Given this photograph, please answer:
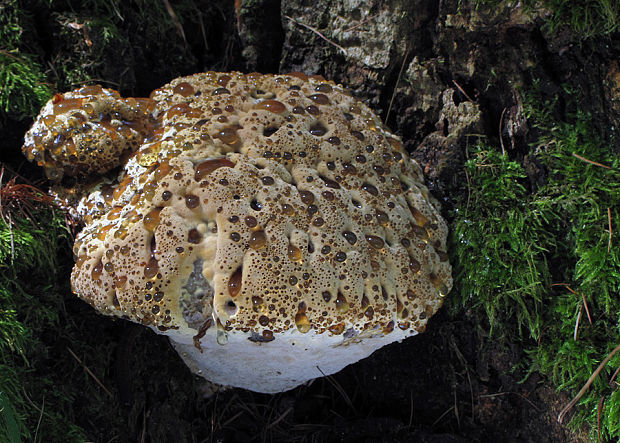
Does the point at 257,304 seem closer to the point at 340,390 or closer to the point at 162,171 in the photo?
the point at 162,171

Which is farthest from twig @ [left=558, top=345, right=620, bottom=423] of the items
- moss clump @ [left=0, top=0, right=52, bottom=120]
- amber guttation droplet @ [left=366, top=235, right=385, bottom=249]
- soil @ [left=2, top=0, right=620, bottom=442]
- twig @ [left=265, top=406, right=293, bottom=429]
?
moss clump @ [left=0, top=0, right=52, bottom=120]

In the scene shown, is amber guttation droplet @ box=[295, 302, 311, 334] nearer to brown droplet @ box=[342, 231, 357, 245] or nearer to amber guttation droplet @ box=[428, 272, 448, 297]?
brown droplet @ box=[342, 231, 357, 245]

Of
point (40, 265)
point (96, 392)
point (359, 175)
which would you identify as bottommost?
point (96, 392)

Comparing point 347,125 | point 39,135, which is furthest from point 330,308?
point 39,135

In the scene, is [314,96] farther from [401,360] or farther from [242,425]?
[242,425]

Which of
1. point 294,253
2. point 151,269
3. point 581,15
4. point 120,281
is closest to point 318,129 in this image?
point 294,253

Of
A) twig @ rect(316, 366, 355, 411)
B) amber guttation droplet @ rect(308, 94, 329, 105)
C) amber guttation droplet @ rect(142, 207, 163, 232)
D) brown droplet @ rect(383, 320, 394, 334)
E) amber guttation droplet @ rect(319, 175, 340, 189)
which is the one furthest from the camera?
twig @ rect(316, 366, 355, 411)
